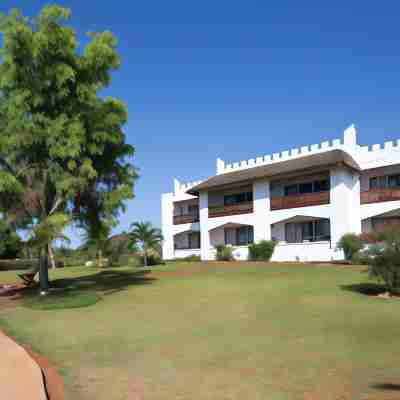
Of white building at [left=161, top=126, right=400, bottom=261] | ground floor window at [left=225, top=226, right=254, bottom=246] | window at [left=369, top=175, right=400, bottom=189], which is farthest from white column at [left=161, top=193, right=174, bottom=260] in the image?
window at [left=369, top=175, right=400, bottom=189]

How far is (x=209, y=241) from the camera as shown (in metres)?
37.3

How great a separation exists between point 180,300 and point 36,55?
33.4ft

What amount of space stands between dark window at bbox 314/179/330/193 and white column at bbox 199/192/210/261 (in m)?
10.1

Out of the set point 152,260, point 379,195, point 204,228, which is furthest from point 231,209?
point 379,195

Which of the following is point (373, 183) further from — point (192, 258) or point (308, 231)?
point (192, 258)

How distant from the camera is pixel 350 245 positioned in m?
26.3

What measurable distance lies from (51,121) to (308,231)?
2176cm

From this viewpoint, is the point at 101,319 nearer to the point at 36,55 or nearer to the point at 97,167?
the point at 97,167

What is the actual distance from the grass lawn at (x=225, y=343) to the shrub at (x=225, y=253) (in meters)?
17.0

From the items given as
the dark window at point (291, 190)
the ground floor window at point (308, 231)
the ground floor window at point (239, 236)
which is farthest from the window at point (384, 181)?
the ground floor window at point (239, 236)

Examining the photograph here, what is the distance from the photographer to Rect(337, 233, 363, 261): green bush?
25984 millimetres

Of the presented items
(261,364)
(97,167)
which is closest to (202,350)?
(261,364)

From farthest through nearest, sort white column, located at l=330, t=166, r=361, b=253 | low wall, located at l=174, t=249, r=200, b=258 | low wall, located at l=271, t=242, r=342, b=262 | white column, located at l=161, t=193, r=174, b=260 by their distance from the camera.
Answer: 1. white column, located at l=161, t=193, r=174, b=260
2. low wall, located at l=174, t=249, r=200, b=258
3. low wall, located at l=271, t=242, r=342, b=262
4. white column, located at l=330, t=166, r=361, b=253

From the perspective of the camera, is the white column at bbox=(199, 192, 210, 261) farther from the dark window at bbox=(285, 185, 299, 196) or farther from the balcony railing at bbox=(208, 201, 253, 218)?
the dark window at bbox=(285, 185, 299, 196)
